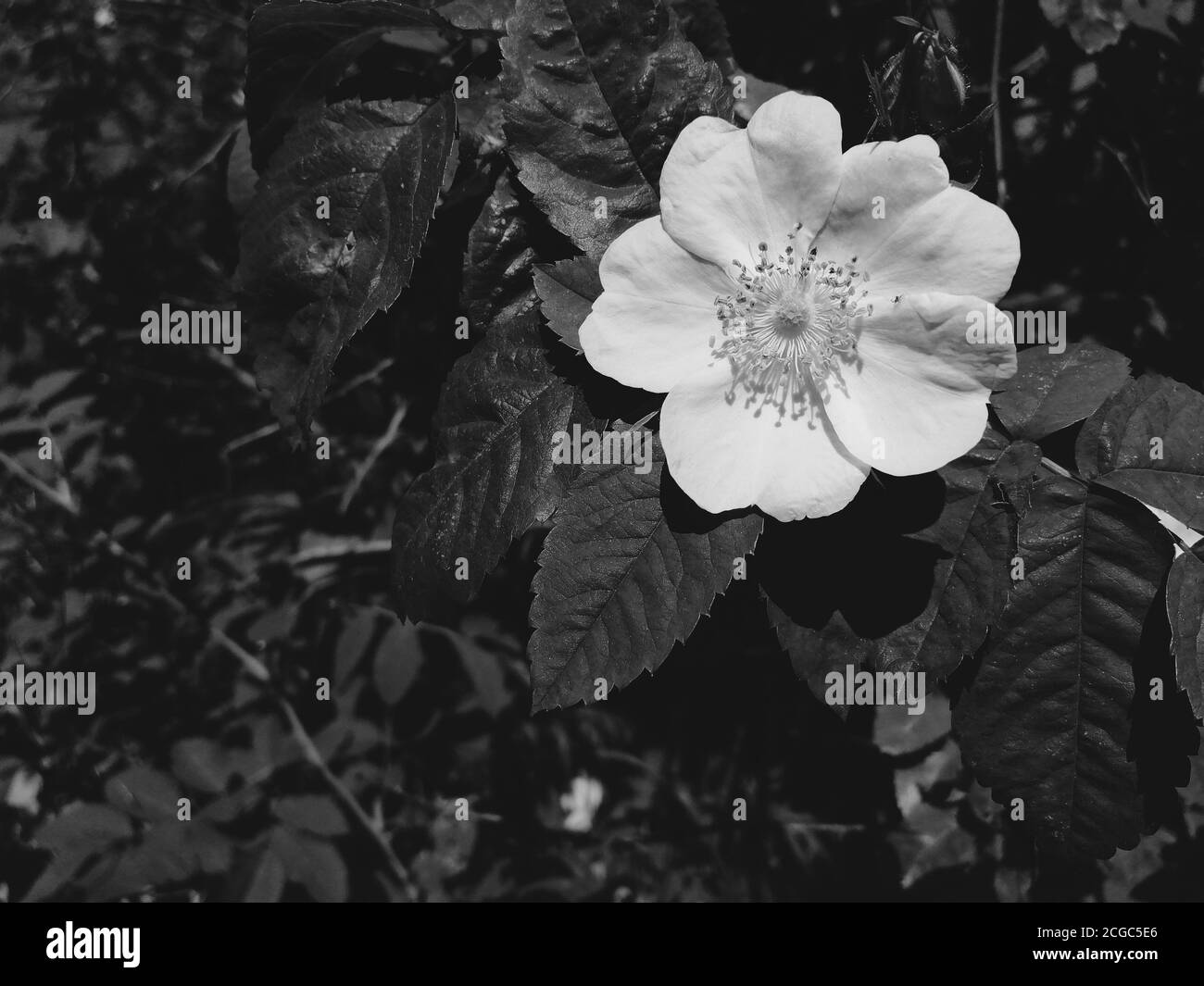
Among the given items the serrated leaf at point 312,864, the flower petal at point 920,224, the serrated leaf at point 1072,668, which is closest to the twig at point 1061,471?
the serrated leaf at point 1072,668

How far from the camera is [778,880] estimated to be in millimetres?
1976

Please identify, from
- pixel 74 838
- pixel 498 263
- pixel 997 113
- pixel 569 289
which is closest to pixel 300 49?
pixel 498 263

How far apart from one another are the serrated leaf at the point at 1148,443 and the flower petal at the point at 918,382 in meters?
0.20

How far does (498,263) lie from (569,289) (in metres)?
0.17

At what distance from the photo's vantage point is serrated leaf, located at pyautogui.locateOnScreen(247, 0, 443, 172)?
125 centimetres

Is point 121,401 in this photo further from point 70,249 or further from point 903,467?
point 903,467

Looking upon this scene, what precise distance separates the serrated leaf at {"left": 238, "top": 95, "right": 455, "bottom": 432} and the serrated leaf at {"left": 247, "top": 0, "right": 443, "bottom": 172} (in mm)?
53

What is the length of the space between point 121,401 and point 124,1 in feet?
2.46

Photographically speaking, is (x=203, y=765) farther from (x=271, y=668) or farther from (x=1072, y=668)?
(x=1072, y=668)

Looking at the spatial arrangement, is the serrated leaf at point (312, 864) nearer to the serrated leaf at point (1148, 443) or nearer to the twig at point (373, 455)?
the twig at point (373, 455)

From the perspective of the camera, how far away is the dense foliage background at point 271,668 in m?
1.93

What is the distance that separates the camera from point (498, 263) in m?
1.32

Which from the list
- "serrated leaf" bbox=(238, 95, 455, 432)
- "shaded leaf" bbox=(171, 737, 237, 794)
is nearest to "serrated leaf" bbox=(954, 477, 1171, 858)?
"serrated leaf" bbox=(238, 95, 455, 432)

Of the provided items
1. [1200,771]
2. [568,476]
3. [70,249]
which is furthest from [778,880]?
[70,249]
